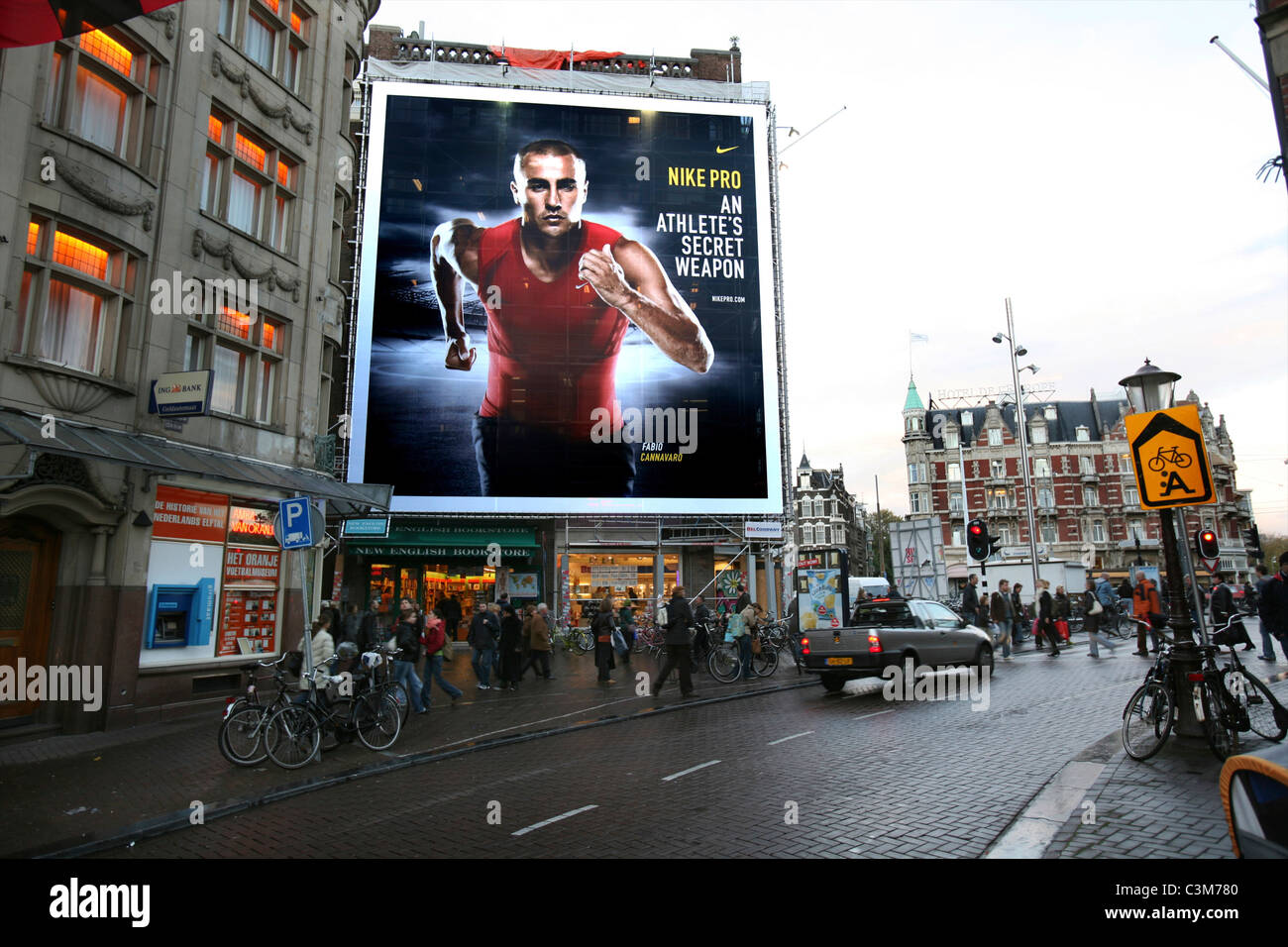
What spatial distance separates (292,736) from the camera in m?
8.91

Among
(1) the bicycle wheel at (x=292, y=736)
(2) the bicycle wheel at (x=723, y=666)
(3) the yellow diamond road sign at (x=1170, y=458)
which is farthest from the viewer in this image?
(2) the bicycle wheel at (x=723, y=666)

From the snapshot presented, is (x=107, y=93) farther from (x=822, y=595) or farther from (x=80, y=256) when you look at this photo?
(x=822, y=595)

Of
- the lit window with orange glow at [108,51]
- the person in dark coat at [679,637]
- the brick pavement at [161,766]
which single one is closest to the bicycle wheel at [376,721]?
the brick pavement at [161,766]

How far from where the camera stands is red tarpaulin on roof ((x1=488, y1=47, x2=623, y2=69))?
33.9 meters

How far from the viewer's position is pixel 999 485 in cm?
6862

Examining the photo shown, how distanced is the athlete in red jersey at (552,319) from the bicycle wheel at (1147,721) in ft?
72.2

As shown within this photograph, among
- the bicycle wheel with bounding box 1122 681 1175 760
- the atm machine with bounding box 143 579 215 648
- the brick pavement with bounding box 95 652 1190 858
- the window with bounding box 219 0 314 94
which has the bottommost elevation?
the brick pavement with bounding box 95 652 1190 858

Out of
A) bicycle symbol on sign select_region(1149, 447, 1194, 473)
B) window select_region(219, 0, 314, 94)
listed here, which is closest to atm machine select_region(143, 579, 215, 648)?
window select_region(219, 0, 314, 94)

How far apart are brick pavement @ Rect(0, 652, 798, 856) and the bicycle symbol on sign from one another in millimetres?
7980

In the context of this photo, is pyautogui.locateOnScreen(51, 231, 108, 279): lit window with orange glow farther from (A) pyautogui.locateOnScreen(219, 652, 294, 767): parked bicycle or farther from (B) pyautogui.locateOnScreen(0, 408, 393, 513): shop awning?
(A) pyautogui.locateOnScreen(219, 652, 294, 767): parked bicycle

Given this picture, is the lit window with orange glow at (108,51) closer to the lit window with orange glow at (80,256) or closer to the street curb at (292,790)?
the lit window with orange glow at (80,256)

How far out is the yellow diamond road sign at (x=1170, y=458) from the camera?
302 inches

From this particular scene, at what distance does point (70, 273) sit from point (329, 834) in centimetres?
962
